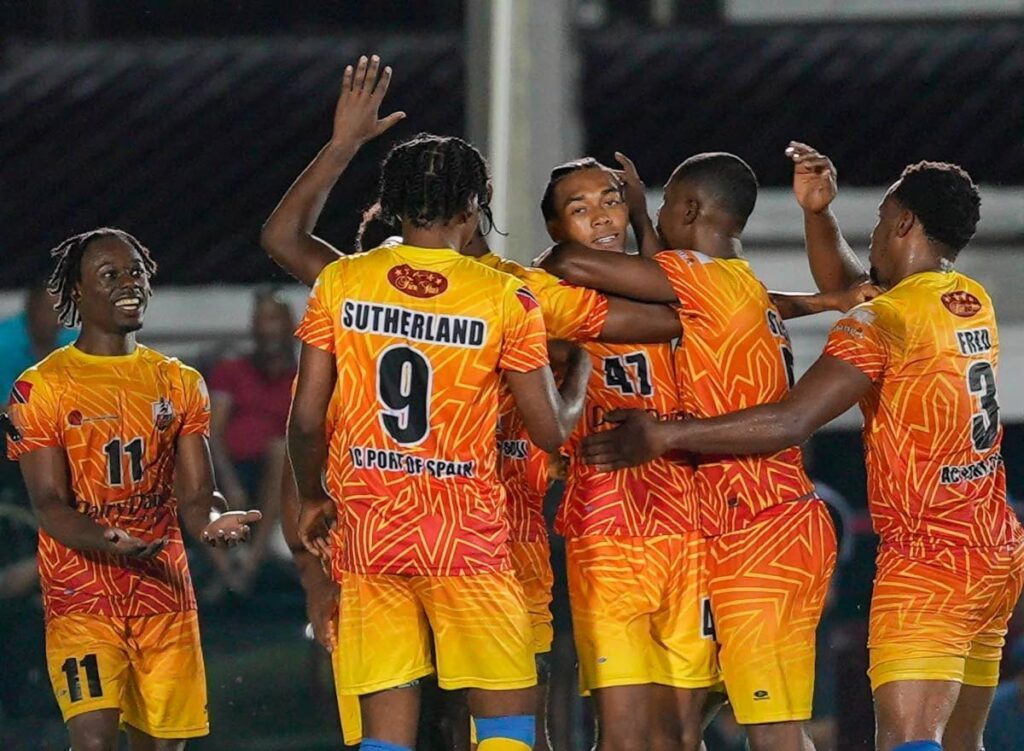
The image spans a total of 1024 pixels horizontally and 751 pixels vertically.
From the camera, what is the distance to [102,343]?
5863 millimetres

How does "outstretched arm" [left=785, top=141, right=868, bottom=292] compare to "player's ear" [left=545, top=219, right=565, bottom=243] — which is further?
"outstretched arm" [left=785, top=141, right=868, bottom=292]

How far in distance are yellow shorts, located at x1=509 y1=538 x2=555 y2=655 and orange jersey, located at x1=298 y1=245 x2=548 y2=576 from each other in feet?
1.96

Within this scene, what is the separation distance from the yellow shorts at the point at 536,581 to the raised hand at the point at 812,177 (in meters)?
1.34

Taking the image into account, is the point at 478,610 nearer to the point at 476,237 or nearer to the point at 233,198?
the point at 476,237

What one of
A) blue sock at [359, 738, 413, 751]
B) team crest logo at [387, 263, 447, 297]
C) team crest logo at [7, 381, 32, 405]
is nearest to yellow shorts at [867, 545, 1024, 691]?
blue sock at [359, 738, 413, 751]

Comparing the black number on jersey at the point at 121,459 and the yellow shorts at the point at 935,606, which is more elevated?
the black number on jersey at the point at 121,459

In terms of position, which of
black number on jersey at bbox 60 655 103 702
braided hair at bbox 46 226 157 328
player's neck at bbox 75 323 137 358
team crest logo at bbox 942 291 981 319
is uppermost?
braided hair at bbox 46 226 157 328

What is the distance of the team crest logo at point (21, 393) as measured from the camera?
5.74 m

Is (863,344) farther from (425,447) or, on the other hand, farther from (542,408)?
(425,447)

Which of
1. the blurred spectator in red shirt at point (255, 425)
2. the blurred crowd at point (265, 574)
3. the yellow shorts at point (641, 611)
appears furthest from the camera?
the blurred spectator in red shirt at point (255, 425)

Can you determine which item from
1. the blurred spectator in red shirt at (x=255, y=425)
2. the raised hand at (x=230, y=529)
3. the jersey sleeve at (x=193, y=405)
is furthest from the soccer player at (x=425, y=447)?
the blurred spectator in red shirt at (x=255, y=425)

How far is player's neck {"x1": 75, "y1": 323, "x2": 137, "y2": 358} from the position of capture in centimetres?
586

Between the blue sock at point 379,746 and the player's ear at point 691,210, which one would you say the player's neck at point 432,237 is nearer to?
the player's ear at point 691,210

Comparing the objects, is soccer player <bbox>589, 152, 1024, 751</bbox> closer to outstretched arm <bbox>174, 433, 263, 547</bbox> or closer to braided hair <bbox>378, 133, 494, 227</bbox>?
braided hair <bbox>378, 133, 494, 227</bbox>
